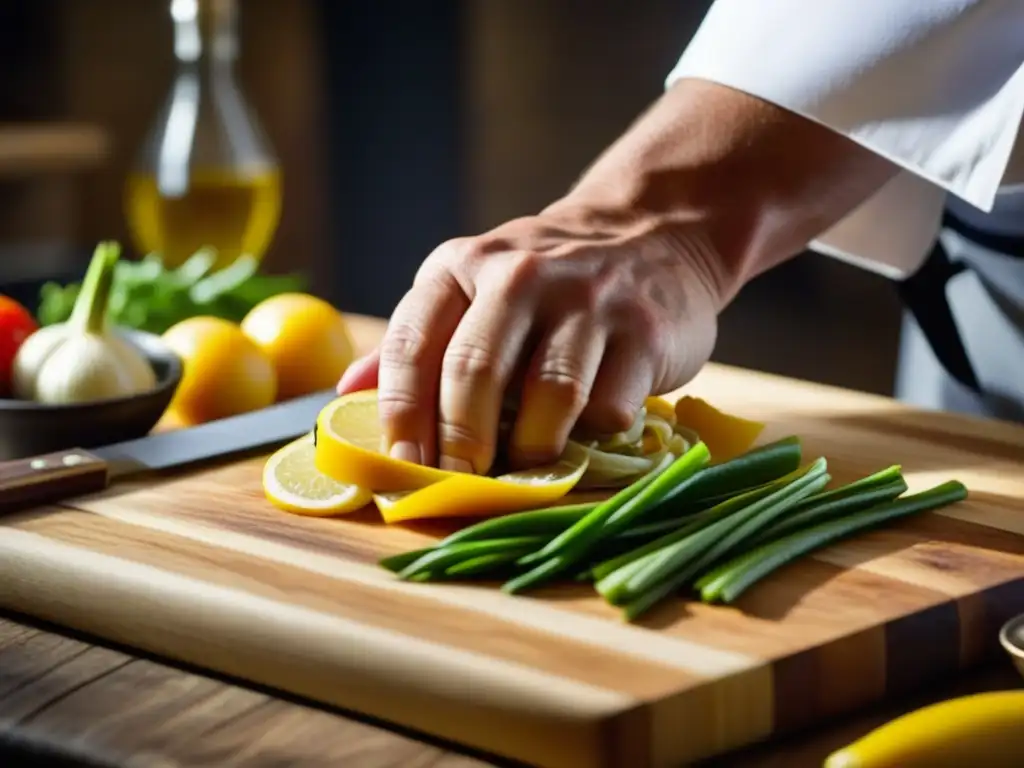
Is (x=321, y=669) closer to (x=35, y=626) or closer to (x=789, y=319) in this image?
(x=35, y=626)

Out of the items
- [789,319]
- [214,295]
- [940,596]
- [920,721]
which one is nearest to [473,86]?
[789,319]

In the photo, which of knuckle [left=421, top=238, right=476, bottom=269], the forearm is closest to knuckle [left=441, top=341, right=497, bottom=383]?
knuckle [left=421, top=238, right=476, bottom=269]

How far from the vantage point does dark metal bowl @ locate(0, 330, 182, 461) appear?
4.01ft

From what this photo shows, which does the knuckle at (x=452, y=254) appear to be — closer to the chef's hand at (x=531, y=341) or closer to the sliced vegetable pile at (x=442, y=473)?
the chef's hand at (x=531, y=341)

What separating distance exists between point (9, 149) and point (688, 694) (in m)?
2.60

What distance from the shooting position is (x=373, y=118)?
3557 millimetres

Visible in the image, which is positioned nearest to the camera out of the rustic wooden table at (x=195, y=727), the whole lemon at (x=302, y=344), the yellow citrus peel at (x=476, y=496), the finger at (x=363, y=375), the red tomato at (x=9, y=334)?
the rustic wooden table at (x=195, y=727)

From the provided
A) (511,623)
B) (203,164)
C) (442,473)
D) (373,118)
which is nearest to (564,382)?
(442,473)

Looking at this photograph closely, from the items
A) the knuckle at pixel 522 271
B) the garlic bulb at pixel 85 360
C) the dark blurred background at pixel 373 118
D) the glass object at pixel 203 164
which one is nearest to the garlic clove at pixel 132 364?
the garlic bulb at pixel 85 360

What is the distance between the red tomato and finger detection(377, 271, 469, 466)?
38cm

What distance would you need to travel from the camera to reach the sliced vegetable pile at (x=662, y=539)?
2.91 ft

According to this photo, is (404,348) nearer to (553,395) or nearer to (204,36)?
(553,395)

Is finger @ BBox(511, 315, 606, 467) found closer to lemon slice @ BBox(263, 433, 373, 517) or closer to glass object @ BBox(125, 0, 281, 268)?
lemon slice @ BBox(263, 433, 373, 517)

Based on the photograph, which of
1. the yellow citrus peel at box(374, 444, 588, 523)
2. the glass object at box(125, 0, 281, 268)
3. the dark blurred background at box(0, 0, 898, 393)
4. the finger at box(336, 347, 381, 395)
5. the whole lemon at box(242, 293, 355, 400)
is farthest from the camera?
the dark blurred background at box(0, 0, 898, 393)
